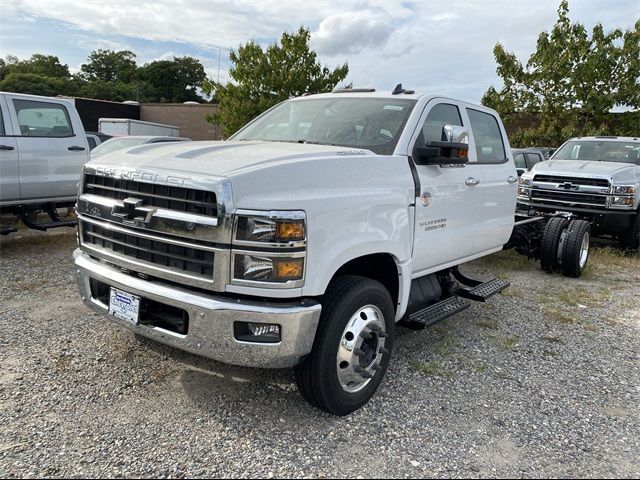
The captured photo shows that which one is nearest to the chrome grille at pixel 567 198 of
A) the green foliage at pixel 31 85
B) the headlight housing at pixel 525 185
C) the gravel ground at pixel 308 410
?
the headlight housing at pixel 525 185

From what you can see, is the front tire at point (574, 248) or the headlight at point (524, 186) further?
the headlight at point (524, 186)

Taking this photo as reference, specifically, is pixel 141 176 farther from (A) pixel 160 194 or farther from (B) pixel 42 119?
(B) pixel 42 119

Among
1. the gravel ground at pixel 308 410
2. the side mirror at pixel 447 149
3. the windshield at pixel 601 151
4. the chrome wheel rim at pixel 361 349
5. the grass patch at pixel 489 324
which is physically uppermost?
the windshield at pixel 601 151

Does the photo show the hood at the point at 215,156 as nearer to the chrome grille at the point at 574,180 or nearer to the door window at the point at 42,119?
the door window at the point at 42,119

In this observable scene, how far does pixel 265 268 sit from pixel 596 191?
7.62 m

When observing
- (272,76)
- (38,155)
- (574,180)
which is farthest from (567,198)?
(272,76)

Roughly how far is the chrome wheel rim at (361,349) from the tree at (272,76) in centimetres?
1658

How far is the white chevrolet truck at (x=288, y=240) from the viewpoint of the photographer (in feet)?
8.96

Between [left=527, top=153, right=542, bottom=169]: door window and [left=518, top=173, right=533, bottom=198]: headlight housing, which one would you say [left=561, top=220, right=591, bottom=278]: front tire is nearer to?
[left=518, top=173, right=533, bottom=198]: headlight housing

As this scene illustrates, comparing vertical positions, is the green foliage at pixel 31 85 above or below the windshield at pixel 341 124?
above

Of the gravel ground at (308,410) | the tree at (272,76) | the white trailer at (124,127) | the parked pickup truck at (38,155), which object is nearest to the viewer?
the gravel ground at (308,410)

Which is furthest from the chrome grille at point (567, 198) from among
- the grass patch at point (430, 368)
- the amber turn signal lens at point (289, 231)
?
the amber turn signal lens at point (289, 231)

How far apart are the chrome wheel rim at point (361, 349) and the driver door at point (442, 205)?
2.47 ft

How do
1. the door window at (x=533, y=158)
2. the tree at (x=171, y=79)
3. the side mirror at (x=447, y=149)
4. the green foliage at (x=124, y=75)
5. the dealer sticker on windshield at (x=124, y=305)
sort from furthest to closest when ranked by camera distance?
the tree at (x=171, y=79)
the green foliage at (x=124, y=75)
the door window at (x=533, y=158)
the side mirror at (x=447, y=149)
the dealer sticker on windshield at (x=124, y=305)
